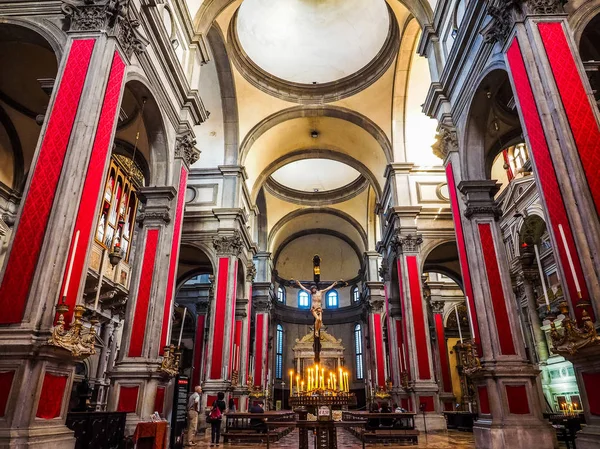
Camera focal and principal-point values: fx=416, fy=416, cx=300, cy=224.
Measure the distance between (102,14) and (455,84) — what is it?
657 cm

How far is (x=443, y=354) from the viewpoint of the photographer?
18.4 m

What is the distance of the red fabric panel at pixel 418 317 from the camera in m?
12.8

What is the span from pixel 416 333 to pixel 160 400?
8.43 meters

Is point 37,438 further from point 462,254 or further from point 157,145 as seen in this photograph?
point 462,254

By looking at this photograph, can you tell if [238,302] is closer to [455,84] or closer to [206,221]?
[206,221]

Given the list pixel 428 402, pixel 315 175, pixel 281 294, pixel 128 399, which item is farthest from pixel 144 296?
pixel 281 294

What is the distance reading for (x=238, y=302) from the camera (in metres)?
17.3

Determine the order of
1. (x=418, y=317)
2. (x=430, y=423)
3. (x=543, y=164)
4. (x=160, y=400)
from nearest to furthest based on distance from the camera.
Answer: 1. (x=543, y=164)
2. (x=160, y=400)
3. (x=430, y=423)
4. (x=418, y=317)

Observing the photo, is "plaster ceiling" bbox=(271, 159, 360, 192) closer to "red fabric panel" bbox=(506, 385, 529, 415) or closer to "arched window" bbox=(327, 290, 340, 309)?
"arched window" bbox=(327, 290, 340, 309)

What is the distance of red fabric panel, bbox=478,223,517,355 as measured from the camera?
6918mm

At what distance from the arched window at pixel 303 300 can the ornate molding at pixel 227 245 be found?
19120 millimetres

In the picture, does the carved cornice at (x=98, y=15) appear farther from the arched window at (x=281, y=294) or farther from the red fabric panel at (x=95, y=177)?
the arched window at (x=281, y=294)

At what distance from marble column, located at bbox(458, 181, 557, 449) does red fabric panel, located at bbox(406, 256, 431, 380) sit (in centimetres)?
584

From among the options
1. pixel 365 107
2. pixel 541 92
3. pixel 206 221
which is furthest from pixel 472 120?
pixel 206 221
